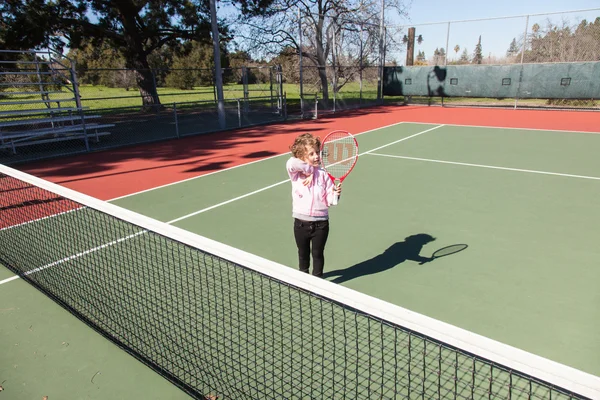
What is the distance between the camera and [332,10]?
2638 centimetres

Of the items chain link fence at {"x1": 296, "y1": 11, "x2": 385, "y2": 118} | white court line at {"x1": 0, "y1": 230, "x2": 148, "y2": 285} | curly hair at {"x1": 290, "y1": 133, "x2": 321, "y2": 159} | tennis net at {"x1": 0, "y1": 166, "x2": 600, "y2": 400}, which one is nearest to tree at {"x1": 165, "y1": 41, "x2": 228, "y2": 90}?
chain link fence at {"x1": 296, "y1": 11, "x2": 385, "y2": 118}

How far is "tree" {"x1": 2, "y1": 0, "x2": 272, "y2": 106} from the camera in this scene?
20312 millimetres

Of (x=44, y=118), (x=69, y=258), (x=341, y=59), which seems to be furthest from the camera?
(x=341, y=59)

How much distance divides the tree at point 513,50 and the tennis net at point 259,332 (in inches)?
963

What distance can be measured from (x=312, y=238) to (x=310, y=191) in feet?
1.76

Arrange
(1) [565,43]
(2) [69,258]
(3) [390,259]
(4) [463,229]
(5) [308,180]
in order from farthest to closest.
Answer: (1) [565,43] → (4) [463,229] → (2) [69,258] → (3) [390,259] → (5) [308,180]

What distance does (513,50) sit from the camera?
23922 millimetres

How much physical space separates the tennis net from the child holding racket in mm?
590

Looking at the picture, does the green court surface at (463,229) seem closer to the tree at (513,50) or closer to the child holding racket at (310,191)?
the child holding racket at (310,191)

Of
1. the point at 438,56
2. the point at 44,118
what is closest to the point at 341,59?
the point at 438,56

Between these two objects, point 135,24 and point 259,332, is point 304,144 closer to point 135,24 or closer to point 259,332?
point 259,332

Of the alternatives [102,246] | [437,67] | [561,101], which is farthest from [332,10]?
[102,246]

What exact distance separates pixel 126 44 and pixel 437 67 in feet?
60.7

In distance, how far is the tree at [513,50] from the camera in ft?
77.7
